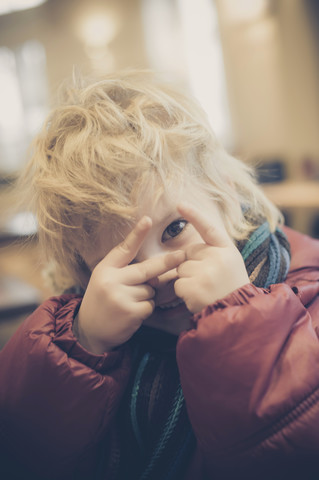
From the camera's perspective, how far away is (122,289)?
542mm

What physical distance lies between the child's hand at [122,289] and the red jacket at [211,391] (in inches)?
1.9

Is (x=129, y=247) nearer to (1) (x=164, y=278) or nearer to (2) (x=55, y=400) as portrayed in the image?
(1) (x=164, y=278)

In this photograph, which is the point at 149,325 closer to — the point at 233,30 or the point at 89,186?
the point at 89,186

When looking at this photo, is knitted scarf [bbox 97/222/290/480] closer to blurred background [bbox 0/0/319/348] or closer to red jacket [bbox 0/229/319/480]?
red jacket [bbox 0/229/319/480]

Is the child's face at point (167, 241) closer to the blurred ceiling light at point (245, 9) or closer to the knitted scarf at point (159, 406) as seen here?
the knitted scarf at point (159, 406)

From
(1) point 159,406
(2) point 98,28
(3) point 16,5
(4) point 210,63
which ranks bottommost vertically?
(1) point 159,406

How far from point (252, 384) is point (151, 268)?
7.4 inches

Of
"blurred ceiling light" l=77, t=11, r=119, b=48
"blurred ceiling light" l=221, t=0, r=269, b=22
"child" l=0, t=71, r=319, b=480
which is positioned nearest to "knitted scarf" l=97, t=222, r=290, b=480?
"child" l=0, t=71, r=319, b=480

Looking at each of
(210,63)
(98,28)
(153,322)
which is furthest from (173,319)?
(98,28)

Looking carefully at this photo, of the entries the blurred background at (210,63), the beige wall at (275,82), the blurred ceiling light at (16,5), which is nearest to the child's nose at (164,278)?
the blurred background at (210,63)

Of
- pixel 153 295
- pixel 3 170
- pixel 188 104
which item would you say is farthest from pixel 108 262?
pixel 3 170

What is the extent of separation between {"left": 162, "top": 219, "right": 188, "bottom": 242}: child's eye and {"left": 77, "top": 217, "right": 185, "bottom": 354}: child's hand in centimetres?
4

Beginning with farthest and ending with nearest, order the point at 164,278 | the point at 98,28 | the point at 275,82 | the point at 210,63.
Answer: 1. the point at 98,28
2. the point at 210,63
3. the point at 275,82
4. the point at 164,278

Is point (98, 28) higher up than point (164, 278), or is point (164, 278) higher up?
point (98, 28)
